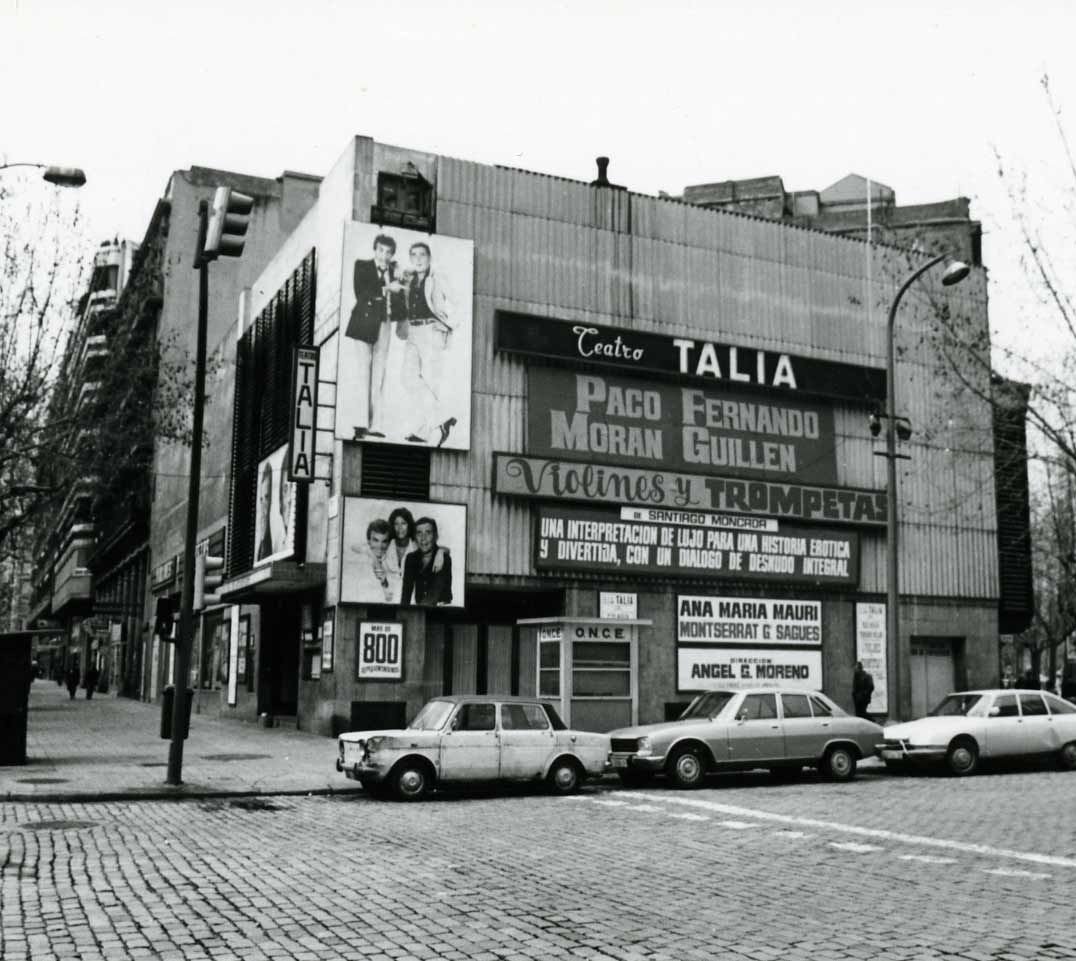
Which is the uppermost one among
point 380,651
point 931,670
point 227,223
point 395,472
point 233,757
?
point 227,223

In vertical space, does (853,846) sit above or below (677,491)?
below

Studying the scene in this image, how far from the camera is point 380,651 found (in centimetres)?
2419

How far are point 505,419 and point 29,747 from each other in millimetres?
11553

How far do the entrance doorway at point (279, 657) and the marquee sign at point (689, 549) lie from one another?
8.31 meters

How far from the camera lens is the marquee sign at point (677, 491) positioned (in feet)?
85.1

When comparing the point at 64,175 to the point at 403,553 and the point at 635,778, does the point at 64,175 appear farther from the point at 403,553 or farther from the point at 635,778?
the point at 635,778

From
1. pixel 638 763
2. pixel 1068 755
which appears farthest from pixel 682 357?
pixel 638 763

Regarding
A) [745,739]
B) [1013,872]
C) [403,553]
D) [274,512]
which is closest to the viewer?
[1013,872]

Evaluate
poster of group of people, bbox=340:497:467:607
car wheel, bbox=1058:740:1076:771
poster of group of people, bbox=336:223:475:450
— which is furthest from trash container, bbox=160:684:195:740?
car wheel, bbox=1058:740:1076:771

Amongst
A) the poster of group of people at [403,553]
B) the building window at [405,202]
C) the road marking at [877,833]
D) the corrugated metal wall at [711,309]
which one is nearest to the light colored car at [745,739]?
the road marking at [877,833]

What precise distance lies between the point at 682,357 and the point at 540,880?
19871mm

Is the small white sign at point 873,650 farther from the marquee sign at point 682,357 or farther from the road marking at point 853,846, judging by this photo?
the road marking at point 853,846

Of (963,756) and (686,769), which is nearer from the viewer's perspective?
(686,769)

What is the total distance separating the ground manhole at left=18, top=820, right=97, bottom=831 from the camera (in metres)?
12.6
